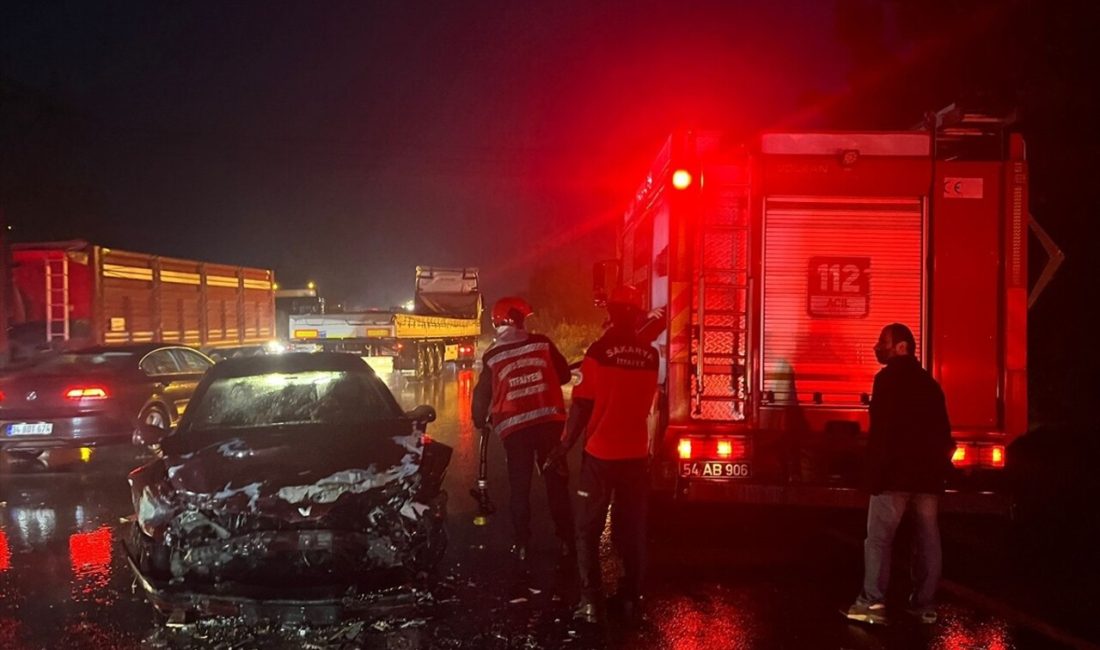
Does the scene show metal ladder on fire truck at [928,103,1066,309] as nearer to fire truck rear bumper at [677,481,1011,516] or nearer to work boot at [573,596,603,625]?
fire truck rear bumper at [677,481,1011,516]

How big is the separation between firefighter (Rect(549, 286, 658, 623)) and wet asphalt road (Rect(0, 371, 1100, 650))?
1.07ft

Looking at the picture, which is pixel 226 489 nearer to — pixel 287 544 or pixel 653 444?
pixel 287 544

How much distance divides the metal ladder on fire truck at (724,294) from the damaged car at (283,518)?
6.79 ft

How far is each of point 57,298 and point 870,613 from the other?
15434 millimetres

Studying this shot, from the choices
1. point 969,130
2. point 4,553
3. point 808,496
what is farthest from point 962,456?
point 4,553

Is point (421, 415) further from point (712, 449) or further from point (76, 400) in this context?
point (76, 400)

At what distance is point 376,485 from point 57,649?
1936 millimetres

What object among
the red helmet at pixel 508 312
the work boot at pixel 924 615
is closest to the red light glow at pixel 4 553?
the red helmet at pixel 508 312

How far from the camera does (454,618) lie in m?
5.04

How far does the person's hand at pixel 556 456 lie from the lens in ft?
17.2

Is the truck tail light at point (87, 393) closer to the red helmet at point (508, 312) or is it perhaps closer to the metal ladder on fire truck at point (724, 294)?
the red helmet at point (508, 312)

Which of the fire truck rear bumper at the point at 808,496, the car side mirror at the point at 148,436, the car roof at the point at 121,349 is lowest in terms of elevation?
the fire truck rear bumper at the point at 808,496

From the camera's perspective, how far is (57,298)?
1568cm

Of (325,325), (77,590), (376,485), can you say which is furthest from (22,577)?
(325,325)
